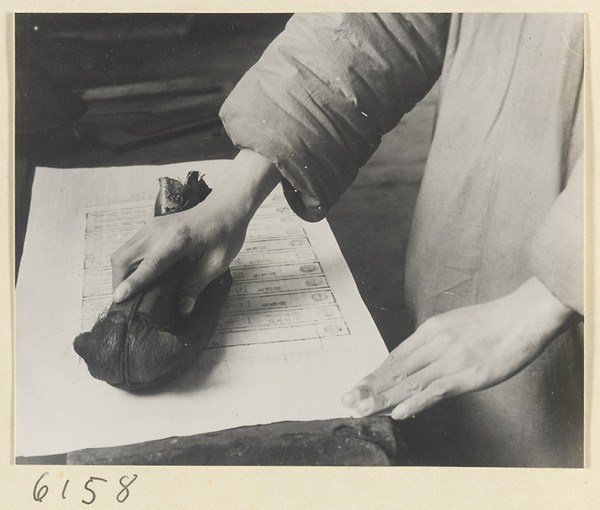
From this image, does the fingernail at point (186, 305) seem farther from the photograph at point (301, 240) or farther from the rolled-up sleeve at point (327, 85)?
the rolled-up sleeve at point (327, 85)

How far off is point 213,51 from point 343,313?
8.7 inches

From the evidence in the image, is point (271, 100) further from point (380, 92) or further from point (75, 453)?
point (75, 453)

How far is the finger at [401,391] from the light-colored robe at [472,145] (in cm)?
2

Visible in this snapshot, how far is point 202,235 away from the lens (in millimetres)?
465

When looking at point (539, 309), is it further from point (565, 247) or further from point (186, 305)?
point (186, 305)

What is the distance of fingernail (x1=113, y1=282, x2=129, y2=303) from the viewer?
17.2 inches

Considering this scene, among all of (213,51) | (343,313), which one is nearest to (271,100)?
(213,51)

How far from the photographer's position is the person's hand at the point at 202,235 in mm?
450

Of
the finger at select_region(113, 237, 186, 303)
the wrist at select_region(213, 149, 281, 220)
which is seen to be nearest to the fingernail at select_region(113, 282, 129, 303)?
the finger at select_region(113, 237, 186, 303)

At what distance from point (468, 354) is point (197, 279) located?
202mm

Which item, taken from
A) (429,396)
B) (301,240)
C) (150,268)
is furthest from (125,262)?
(429,396)

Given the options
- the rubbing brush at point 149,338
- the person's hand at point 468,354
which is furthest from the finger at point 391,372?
the rubbing brush at point 149,338

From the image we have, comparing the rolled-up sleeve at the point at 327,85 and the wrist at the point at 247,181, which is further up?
the rolled-up sleeve at the point at 327,85
